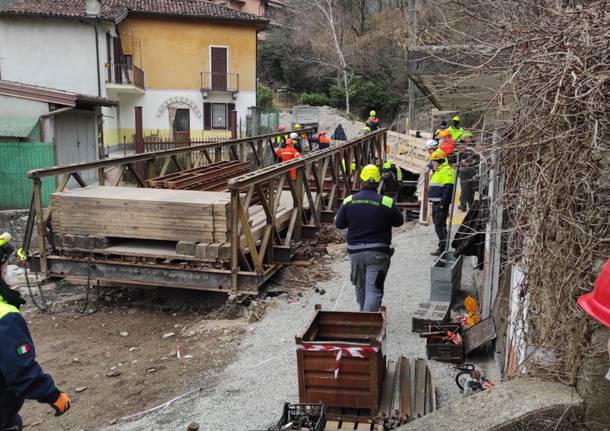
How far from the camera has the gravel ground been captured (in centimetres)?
494

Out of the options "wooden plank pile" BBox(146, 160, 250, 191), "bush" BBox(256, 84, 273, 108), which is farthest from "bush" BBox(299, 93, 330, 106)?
"wooden plank pile" BBox(146, 160, 250, 191)

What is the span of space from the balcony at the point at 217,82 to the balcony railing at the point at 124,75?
3.44 m

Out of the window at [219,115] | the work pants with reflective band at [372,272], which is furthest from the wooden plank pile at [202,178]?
the window at [219,115]

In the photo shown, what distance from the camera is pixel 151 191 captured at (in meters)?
8.07

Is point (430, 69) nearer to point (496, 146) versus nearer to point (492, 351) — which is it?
point (496, 146)

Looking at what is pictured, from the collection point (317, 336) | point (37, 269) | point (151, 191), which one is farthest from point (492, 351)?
point (37, 269)

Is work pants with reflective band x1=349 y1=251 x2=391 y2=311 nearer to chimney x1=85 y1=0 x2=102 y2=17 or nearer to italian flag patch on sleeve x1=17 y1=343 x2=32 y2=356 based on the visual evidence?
italian flag patch on sleeve x1=17 y1=343 x2=32 y2=356

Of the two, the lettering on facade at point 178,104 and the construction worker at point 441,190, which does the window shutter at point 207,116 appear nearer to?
the lettering on facade at point 178,104

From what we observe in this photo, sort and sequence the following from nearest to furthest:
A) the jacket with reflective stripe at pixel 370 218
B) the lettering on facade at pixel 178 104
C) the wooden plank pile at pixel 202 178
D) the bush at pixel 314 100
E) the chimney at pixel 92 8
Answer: the jacket with reflective stripe at pixel 370 218
the wooden plank pile at pixel 202 178
the chimney at pixel 92 8
the lettering on facade at pixel 178 104
the bush at pixel 314 100

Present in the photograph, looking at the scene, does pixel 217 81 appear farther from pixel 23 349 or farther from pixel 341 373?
pixel 23 349

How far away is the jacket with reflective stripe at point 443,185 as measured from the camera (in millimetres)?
9180

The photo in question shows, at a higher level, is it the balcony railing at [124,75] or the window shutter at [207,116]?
the balcony railing at [124,75]

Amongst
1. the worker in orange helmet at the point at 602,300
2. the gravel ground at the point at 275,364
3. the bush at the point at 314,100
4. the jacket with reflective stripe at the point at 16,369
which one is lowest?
the gravel ground at the point at 275,364

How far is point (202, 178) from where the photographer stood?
406 inches
